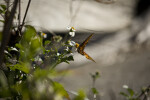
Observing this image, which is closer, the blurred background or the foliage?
the foliage

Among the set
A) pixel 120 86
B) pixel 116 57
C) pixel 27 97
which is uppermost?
pixel 27 97

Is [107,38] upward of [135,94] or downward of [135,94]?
downward

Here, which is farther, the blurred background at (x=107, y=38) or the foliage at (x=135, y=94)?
the blurred background at (x=107, y=38)

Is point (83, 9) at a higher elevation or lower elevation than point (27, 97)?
lower

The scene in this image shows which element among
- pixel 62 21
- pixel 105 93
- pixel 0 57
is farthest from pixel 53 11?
pixel 0 57

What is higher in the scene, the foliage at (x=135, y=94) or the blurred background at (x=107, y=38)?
the foliage at (x=135, y=94)

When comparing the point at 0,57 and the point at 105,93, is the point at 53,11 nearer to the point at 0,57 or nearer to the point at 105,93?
the point at 105,93

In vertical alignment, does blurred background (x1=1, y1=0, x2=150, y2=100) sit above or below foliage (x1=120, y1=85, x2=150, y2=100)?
below

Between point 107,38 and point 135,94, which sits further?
point 107,38
